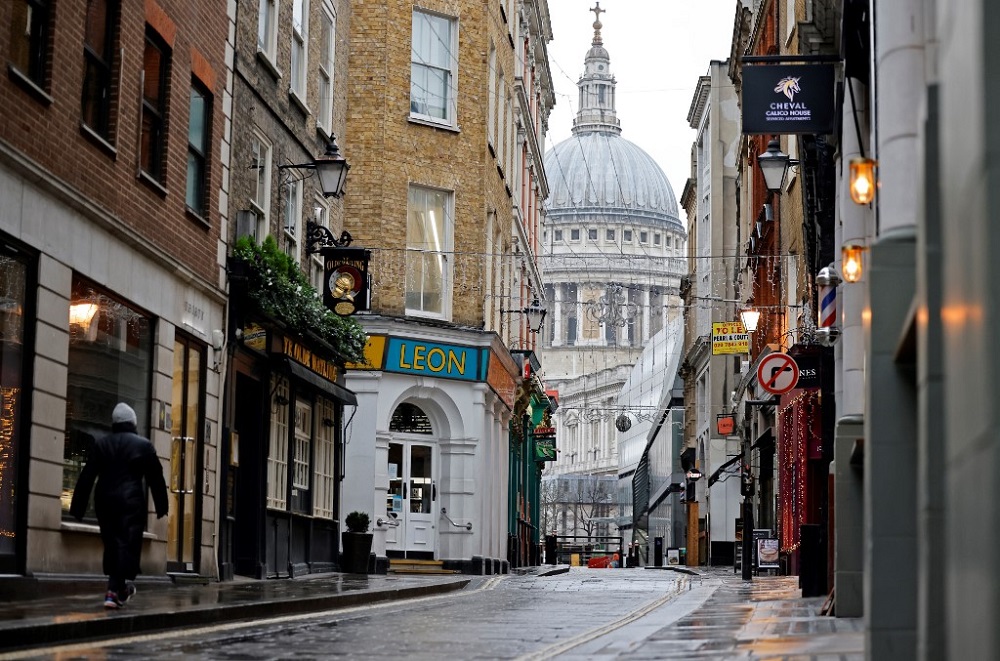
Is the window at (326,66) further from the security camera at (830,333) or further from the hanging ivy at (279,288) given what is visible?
the security camera at (830,333)

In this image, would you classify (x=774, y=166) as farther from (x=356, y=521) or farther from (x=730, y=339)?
(x=730, y=339)

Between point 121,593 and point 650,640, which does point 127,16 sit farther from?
point 650,640

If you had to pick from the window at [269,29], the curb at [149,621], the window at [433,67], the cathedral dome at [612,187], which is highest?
the cathedral dome at [612,187]

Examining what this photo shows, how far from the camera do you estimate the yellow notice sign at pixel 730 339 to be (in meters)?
43.1

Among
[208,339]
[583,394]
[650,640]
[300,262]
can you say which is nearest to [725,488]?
[300,262]

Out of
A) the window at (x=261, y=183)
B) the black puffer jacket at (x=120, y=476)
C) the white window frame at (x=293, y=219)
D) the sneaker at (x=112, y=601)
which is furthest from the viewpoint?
the white window frame at (x=293, y=219)

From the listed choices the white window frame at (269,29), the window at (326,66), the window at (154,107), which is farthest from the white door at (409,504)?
the window at (154,107)

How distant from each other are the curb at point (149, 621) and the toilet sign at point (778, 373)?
820 centimetres

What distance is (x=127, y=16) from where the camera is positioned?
17625mm

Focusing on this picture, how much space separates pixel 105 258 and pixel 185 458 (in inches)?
148

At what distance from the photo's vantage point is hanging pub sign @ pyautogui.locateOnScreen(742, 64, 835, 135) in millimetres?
20359

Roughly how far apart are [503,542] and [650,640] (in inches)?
1185

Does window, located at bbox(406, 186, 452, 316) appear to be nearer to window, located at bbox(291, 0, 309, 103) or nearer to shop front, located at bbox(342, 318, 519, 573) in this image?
shop front, located at bbox(342, 318, 519, 573)

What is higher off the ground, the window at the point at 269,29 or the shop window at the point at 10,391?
the window at the point at 269,29
